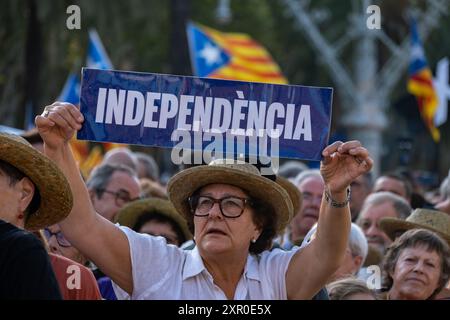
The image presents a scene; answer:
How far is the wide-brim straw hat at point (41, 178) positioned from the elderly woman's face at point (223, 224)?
63 centimetres

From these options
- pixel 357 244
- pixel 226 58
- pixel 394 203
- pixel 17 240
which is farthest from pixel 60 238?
pixel 226 58

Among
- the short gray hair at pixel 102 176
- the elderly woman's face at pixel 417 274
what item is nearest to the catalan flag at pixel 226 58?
the short gray hair at pixel 102 176

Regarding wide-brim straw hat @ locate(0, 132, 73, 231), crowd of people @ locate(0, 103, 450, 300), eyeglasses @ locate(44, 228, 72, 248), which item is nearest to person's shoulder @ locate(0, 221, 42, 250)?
crowd of people @ locate(0, 103, 450, 300)

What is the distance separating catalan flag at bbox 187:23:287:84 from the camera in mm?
16641

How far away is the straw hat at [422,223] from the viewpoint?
805 centimetres

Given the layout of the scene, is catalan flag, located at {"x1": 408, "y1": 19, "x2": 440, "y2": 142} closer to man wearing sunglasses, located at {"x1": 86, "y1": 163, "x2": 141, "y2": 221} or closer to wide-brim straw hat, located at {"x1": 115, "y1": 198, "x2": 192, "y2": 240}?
man wearing sunglasses, located at {"x1": 86, "y1": 163, "x2": 141, "y2": 221}

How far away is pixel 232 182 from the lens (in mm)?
5801

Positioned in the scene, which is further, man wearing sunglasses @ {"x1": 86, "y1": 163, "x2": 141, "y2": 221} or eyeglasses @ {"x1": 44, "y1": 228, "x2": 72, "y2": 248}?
man wearing sunglasses @ {"x1": 86, "y1": 163, "x2": 141, "y2": 221}

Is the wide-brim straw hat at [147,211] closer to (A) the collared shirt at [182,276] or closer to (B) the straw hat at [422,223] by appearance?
(B) the straw hat at [422,223]

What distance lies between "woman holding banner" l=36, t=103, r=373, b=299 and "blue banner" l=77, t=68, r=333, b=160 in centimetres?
13

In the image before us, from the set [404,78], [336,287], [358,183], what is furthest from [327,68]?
[336,287]

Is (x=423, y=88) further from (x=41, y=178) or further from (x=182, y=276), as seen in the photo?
(x=41, y=178)
